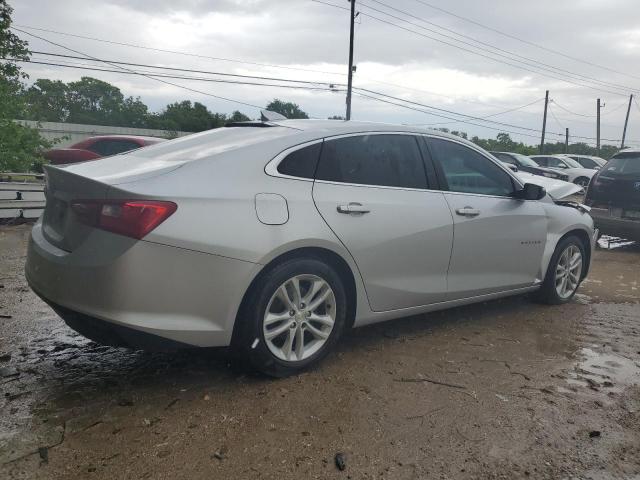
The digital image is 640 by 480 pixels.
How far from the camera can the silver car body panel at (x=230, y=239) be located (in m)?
2.74

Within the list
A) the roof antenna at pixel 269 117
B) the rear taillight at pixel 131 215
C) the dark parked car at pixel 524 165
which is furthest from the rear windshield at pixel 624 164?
the dark parked car at pixel 524 165

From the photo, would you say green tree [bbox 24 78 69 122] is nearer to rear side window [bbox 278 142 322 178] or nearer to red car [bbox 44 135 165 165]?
red car [bbox 44 135 165 165]

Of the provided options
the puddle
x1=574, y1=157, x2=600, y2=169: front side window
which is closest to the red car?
the puddle

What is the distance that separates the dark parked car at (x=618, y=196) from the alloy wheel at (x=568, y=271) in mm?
3716

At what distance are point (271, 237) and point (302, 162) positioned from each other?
619 millimetres

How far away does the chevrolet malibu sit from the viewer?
2750 millimetres

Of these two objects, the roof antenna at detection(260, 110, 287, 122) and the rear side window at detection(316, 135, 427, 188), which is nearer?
the rear side window at detection(316, 135, 427, 188)

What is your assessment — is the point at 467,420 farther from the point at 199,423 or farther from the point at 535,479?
the point at 199,423

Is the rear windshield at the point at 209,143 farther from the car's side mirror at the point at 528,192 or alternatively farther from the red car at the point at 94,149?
the red car at the point at 94,149

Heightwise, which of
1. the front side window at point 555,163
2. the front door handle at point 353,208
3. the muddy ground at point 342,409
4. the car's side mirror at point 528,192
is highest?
the front side window at point 555,163

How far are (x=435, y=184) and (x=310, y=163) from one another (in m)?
1.11

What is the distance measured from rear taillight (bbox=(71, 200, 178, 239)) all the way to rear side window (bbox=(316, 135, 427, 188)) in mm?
1068

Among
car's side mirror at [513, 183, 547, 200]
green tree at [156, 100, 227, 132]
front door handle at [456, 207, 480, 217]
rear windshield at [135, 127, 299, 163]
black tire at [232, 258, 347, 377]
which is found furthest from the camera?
green tree at [156, 100, 227, 132]

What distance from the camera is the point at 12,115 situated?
1037cm
